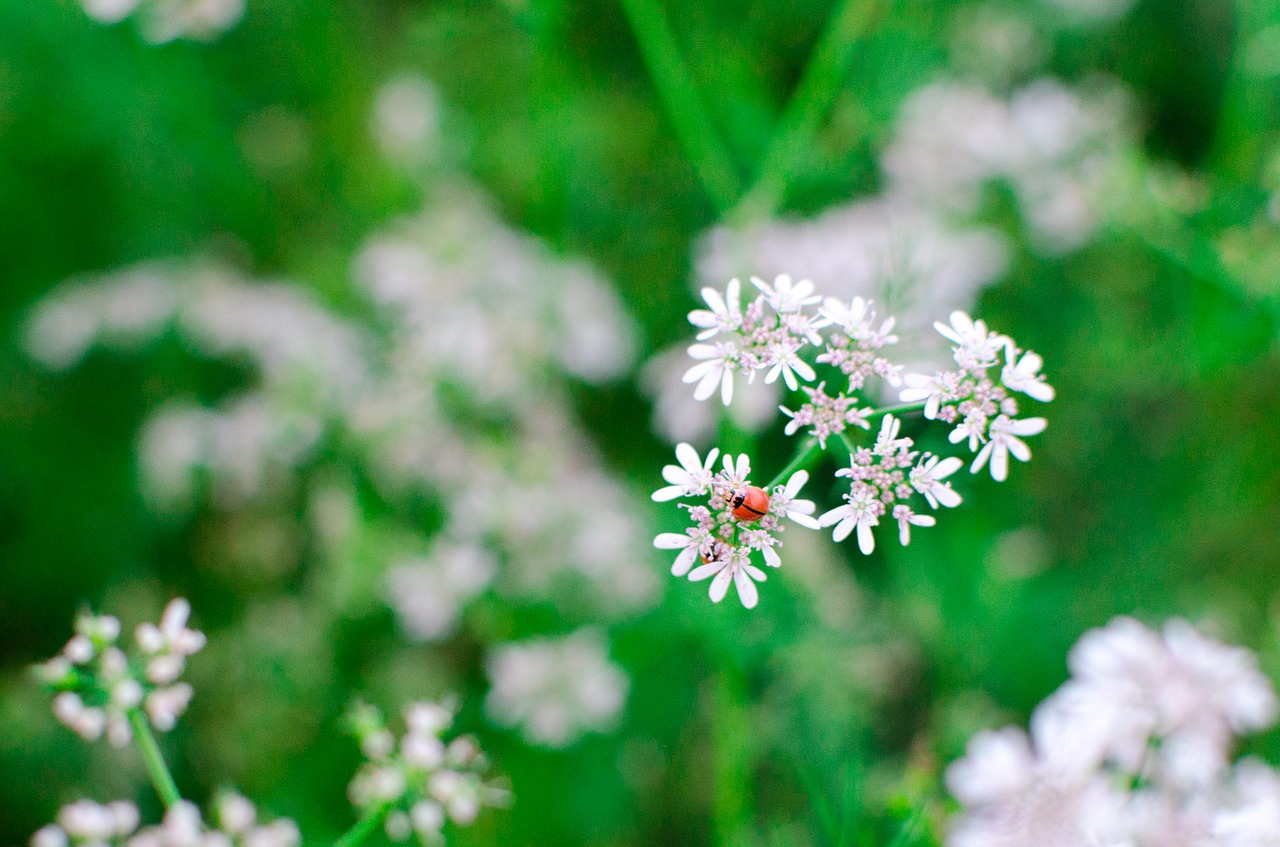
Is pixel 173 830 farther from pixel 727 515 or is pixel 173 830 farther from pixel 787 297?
pixel 787 297

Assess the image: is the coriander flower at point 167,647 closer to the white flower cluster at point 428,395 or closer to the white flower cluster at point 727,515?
the white flower cluster at point 727,515

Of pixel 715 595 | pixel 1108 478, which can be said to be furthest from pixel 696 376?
pixel 1108 478

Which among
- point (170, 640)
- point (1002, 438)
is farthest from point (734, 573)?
point (170, 640)

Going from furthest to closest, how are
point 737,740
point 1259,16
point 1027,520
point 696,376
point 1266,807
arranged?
point 1027,520
point 1259,16
point 737,740
point 1266,807
point 696,376

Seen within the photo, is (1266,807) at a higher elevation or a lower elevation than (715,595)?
lower

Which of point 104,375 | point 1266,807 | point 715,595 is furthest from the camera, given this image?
point 104,375

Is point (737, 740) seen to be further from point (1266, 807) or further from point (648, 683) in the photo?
point (1266, 807)

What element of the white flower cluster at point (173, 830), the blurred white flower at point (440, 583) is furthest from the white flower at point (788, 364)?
the blurred white flower at point (440, 583)

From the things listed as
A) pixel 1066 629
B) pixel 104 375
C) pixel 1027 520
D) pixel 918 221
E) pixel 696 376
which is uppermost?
pixel 696 376
